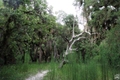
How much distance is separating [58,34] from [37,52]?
2.89 metres

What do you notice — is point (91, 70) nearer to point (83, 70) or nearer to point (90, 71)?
point (90, 71)

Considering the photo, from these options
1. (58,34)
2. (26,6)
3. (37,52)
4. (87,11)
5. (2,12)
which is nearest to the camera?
(2,12)

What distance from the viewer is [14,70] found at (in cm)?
609

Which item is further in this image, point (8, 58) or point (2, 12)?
point (8, 58)

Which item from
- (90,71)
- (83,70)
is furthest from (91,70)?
(83,70)

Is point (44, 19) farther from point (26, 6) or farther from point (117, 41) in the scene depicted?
point (117, 41)

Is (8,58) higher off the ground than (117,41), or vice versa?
(117,41)

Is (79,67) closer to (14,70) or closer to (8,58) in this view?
(14,70)

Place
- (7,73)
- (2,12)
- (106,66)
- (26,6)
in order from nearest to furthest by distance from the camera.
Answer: (106,66) → (2,12) → (7,73) → (26,6)

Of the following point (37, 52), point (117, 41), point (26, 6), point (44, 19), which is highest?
point (26, 6)

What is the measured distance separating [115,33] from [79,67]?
5.89ft

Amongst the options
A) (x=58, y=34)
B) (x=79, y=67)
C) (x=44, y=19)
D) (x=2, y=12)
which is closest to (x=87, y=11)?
(x=58, y=34)

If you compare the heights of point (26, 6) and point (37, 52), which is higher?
point (26, 6)

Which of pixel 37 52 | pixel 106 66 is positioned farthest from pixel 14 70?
pixel 37 52
